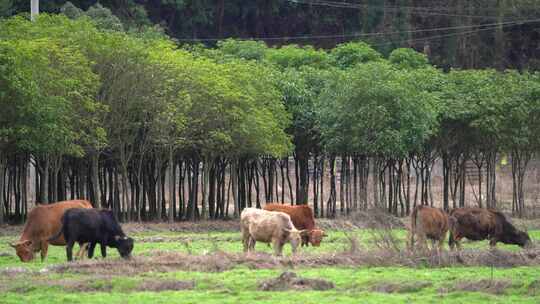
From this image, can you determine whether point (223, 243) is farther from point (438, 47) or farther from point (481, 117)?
point (438, 47)

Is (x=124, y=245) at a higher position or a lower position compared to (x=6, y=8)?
lower

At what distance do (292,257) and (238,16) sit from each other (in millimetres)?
70748

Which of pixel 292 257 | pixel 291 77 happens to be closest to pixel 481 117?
pixel 291 77

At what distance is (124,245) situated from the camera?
3008 centimetres

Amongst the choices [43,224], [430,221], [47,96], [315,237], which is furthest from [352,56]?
[43,224]

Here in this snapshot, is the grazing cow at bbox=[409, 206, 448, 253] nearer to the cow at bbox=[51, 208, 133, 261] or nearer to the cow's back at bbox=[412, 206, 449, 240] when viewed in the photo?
the cow's back at bbox=[412, 206, 449, 240]

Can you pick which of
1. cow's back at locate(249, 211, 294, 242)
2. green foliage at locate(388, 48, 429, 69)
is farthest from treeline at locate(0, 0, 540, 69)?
cow's back at locate(249, 211, 294, 242)

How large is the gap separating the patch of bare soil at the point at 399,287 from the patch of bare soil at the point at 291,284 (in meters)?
1.04

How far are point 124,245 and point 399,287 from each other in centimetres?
887

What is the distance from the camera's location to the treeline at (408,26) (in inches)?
3873

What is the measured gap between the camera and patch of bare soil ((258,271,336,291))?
24.5 m

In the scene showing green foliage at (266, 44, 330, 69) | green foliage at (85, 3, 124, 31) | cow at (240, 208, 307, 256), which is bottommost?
cow at (240, 208, 307, 256)

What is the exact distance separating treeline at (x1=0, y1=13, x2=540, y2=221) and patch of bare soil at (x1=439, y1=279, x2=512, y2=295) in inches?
867

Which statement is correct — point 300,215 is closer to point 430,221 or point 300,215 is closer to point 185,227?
point 430,221
